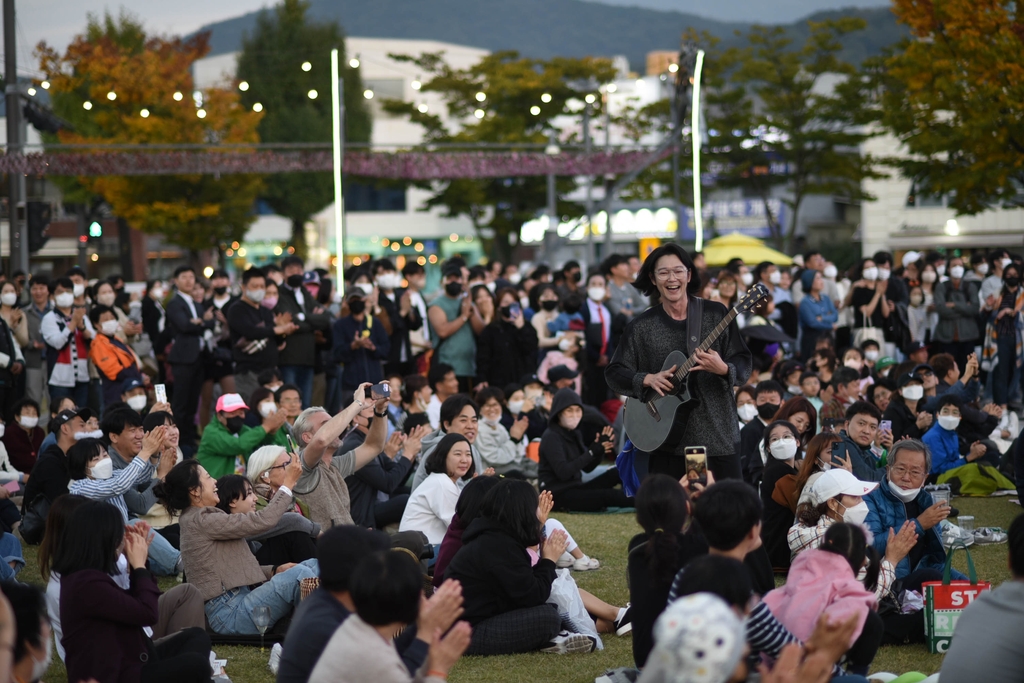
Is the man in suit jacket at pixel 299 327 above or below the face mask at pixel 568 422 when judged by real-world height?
above

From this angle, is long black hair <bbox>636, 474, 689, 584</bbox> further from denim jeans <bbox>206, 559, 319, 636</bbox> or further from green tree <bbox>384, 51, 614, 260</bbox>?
green tree <bbox>384, 51, 614, 260</bbox>

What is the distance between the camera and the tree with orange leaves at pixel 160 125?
31.8 metres

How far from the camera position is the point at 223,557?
5742 mm

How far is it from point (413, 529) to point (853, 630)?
374cm

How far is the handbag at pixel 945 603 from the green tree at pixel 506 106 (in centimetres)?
2891

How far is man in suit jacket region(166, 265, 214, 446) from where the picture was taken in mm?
11227

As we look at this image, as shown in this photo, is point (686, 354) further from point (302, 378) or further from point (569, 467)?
point (302, 378)

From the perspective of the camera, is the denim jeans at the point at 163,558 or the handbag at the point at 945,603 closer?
the handbag at the point at 945,603

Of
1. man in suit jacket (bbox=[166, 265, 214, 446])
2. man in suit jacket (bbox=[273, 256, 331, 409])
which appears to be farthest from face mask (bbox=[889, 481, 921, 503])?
man in suit jacket (bbox=[166, 265, 214, 446])

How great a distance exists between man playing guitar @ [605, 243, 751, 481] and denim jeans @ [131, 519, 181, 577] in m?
3.12

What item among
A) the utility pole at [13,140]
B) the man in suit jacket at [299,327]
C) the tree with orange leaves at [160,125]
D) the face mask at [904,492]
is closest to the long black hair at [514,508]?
the face mask at [904,492]

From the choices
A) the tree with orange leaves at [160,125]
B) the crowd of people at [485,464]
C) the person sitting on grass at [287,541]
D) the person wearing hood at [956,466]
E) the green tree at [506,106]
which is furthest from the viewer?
the green tree at [506,106]

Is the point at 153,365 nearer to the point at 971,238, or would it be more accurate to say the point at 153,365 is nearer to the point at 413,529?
the point at 413,529

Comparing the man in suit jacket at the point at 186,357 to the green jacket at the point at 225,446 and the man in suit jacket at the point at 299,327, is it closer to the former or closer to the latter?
the man in suit jacket at the point at 299,327
